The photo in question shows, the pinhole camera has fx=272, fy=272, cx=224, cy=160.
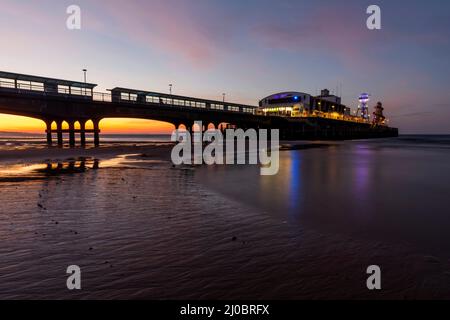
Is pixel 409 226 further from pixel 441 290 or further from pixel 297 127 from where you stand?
pixel 297 127

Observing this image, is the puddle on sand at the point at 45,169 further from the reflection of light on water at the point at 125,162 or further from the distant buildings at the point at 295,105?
the distant buildings at the point at 295,105

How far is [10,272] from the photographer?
4.41 meters

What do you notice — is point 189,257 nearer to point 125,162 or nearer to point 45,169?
point 45,169

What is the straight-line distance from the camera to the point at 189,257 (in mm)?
5082

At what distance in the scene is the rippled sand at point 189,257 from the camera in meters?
3.98

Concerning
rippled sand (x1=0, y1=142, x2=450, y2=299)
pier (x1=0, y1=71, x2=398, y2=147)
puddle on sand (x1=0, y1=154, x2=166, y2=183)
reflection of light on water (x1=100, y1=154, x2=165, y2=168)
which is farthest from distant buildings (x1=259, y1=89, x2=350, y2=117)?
rippled sand (x1=0, y1=142, x2=450, y2=299)

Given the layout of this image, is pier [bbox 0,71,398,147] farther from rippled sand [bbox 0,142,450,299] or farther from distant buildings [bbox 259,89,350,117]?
rippled sand [bbox 0,142,450,299]

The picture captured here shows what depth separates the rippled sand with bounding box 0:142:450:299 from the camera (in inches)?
157

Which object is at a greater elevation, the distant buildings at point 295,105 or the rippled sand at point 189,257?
the distant buildings at point 295,105

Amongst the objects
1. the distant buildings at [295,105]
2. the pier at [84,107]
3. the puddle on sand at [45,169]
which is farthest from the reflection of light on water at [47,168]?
the distant buildings at [295,105]

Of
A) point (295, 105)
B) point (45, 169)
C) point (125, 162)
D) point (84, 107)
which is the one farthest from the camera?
point (295, 105)

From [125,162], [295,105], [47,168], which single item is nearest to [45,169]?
[47,168]

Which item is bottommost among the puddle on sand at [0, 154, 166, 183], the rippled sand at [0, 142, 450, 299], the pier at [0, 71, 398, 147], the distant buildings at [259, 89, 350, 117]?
the rippled sand at [0, 142, 450, 299]
